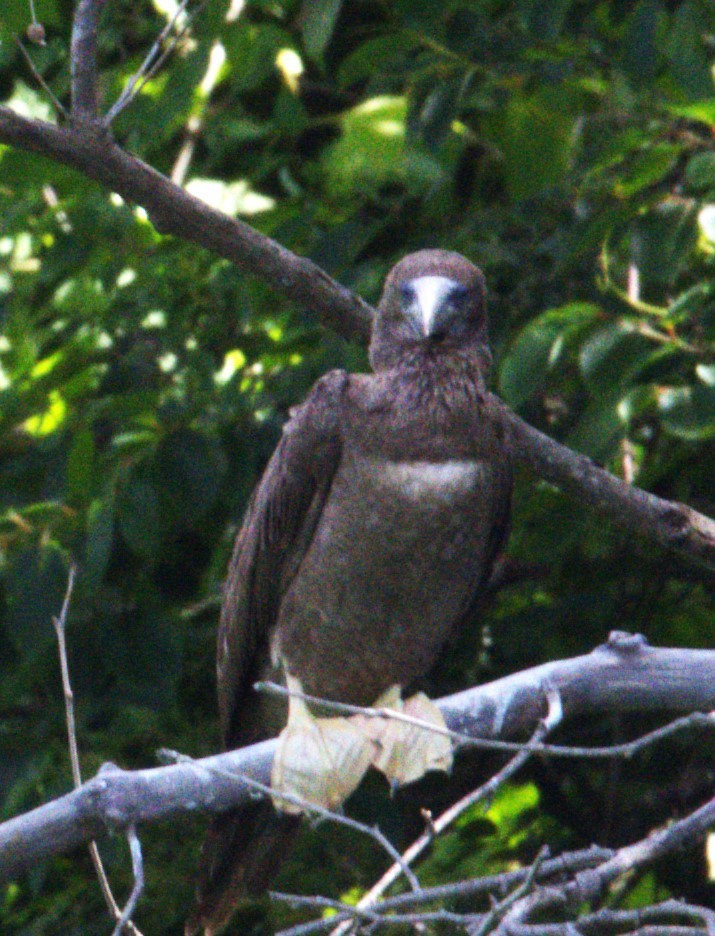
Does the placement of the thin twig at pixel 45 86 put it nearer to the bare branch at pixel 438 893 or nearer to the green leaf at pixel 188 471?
the green leaf at pixel 188 471

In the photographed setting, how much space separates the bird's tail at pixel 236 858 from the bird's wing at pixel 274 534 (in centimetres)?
25

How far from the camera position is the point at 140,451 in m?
4.38

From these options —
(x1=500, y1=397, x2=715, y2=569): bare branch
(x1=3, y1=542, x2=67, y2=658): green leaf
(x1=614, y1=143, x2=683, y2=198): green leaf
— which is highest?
(x1=614, y1=143, x2=683, y2=198): green leaf

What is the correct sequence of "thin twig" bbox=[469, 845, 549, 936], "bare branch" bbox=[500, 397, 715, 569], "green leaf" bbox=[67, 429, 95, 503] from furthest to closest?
"green leaf" bbox=[67, 429, 95, 503]
"bare branch" bbox=[500, 397, 715, 569]
"thin twig" bbox=[469, 845, 549, 936]

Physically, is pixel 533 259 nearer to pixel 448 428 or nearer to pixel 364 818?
pixel 448 428

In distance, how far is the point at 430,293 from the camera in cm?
397

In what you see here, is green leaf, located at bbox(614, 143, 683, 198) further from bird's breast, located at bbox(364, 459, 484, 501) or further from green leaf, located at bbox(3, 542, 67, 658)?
green leaf, located at bbox(3, 542, 67, 658)

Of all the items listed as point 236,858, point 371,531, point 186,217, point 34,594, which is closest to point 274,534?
point 371,531

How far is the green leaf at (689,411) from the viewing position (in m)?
3.72

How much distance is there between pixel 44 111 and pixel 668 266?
219 centimetres

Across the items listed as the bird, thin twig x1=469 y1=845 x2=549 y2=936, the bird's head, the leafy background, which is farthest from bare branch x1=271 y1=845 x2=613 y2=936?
the bird's head

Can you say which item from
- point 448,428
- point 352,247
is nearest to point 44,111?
point 352,247

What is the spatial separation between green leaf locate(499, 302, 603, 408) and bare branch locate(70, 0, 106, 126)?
1328 millimetres

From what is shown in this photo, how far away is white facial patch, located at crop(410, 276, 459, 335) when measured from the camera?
3947 mm
